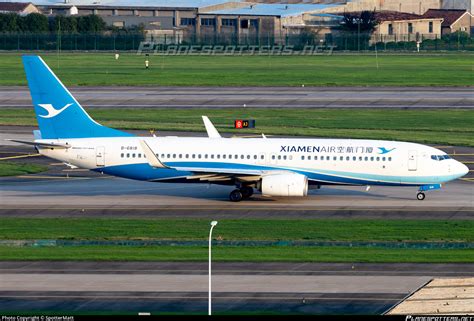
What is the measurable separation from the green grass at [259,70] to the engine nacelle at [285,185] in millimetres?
77560

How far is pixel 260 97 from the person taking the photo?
404 feet

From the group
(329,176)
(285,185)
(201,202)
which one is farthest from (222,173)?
(329,176)

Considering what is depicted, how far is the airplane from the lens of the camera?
63.1 m

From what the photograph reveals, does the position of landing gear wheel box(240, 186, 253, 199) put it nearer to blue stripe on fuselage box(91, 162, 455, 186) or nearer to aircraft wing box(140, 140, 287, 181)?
aircraft wing box(140, 140, 287, 181)

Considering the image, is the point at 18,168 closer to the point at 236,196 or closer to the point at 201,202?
the point at 201,202

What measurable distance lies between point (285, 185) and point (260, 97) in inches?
2423

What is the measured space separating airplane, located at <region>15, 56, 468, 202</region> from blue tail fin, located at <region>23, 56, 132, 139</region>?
6 centimetres

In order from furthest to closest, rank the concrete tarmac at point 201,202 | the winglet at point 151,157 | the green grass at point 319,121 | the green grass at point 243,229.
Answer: the green grass at point 319,121
the winglet at point 151,157
the concrete tarmac at point 201,202
the green grass at point 243,229

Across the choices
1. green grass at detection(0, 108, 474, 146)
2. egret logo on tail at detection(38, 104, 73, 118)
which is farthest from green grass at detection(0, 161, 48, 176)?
green grass at detection(0, 108, 474, 146)

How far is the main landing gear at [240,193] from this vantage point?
6394 cm

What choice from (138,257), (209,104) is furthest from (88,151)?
(209,104)

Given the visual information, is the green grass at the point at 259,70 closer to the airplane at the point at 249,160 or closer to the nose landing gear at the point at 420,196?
the nose landing gear at the point at 420,196

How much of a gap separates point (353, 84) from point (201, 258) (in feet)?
305

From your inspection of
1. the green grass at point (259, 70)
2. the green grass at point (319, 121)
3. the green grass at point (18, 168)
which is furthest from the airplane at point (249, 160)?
the green grass at point (259, 70)
